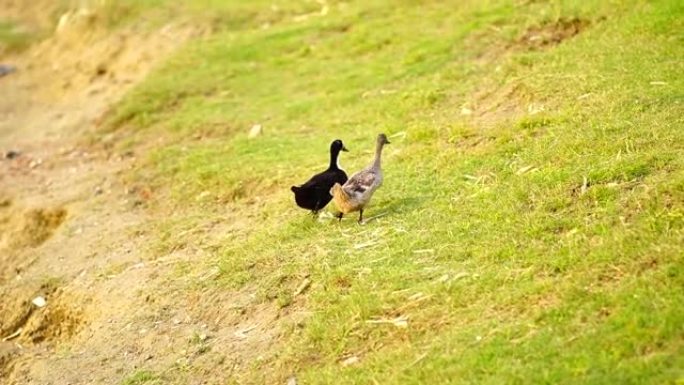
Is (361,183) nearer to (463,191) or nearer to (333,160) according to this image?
(463,191)

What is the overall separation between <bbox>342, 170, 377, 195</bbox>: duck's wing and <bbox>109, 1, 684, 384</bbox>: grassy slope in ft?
1.06

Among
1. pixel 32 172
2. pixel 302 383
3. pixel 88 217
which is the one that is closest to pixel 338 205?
pixel 302 383

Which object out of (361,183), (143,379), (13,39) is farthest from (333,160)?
(13,39)

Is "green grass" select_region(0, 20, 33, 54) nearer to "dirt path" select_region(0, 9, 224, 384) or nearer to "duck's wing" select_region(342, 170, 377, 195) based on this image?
"dirt path" select_region(0, 9, 224, 384)

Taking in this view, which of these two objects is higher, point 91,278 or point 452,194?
point 452,194

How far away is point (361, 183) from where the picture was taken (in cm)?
822

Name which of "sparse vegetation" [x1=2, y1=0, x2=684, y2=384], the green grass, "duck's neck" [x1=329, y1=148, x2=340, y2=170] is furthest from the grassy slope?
Answer: the green grass

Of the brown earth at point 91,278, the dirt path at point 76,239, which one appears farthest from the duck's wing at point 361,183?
the dirt path at point 76,239

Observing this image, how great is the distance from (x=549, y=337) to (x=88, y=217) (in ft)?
21.0

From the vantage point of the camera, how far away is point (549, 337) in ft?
19.5

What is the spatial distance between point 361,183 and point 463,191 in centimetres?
85

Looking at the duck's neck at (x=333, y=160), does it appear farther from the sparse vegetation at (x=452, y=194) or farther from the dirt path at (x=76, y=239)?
the dirt path at (x=76, y=239)

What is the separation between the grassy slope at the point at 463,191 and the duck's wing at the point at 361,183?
1.06ft

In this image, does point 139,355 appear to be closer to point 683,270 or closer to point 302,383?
point 302,383
